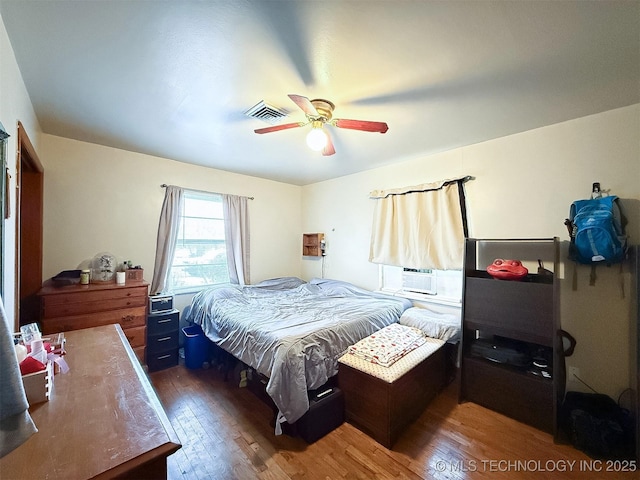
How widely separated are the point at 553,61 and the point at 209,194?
381 cm

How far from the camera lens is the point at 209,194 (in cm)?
Result: 382

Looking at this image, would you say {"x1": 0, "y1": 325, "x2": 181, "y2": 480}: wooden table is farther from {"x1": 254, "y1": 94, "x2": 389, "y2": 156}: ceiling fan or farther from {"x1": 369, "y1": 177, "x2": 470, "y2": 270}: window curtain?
{"x1": 369, "y1": 177, "x2": 470, "y2": 270}: window curtain

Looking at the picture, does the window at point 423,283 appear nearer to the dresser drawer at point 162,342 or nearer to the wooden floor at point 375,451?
the wooden floor at point 375,451

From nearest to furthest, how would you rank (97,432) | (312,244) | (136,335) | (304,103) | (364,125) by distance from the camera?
(97,432)
(304,103)
(364,125)
(136,335)
(312,244)

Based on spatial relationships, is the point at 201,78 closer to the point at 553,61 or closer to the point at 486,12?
the point at 486,12

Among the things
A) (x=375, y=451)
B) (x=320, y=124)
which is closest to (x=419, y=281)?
(x=375, y=451)

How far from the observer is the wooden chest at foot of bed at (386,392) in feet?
6.10

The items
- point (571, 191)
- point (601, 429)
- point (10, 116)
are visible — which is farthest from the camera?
point (571, 191)

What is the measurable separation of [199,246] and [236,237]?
536 millimetres

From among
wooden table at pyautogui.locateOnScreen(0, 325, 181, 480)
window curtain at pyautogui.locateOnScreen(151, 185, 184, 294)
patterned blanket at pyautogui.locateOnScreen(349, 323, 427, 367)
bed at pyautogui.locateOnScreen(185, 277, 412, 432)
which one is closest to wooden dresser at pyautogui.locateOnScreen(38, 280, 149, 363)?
window curtain at pyautogui.locateOnScreen(151, 185, 184, 294)

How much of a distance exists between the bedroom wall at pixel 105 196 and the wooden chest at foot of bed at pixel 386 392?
8.60ft

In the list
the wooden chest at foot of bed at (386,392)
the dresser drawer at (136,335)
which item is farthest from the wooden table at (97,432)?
the dresser drawer at (136,335)

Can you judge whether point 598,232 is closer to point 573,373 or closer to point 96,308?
point 573,373

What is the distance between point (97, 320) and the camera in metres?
2.58
